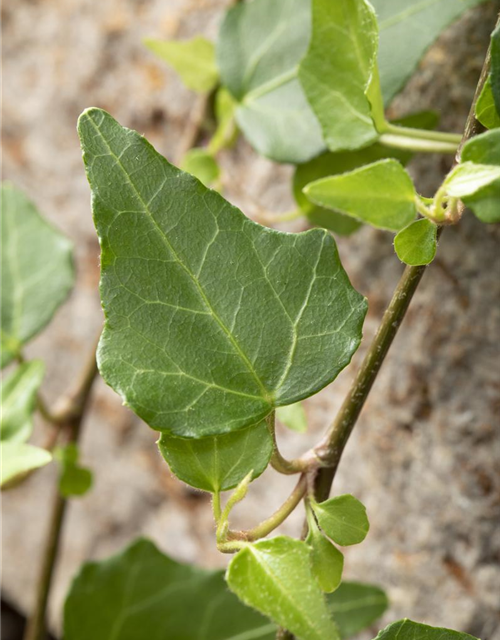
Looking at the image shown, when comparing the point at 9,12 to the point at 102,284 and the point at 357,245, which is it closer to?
the point at 357,245

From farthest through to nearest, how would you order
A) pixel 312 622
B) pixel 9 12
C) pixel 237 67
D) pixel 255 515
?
1. pixel 9 12
2. pixel 255 515
3. pixel 237 67
4. pixel 312 622

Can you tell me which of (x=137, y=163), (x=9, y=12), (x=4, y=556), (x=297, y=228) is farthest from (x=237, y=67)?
(x=4, y=556)

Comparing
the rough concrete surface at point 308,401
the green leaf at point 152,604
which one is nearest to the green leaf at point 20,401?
the green leaf at point 152,604

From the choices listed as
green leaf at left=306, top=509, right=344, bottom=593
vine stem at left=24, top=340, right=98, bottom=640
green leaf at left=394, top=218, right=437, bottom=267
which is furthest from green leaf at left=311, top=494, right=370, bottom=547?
vine stem at left=24, top=340, right=98, bottom=640

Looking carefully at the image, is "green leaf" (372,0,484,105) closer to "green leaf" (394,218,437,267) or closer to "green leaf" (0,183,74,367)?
"green leaf" (394,218,437,267)

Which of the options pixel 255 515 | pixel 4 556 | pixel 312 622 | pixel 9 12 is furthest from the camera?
pixel 4 556
